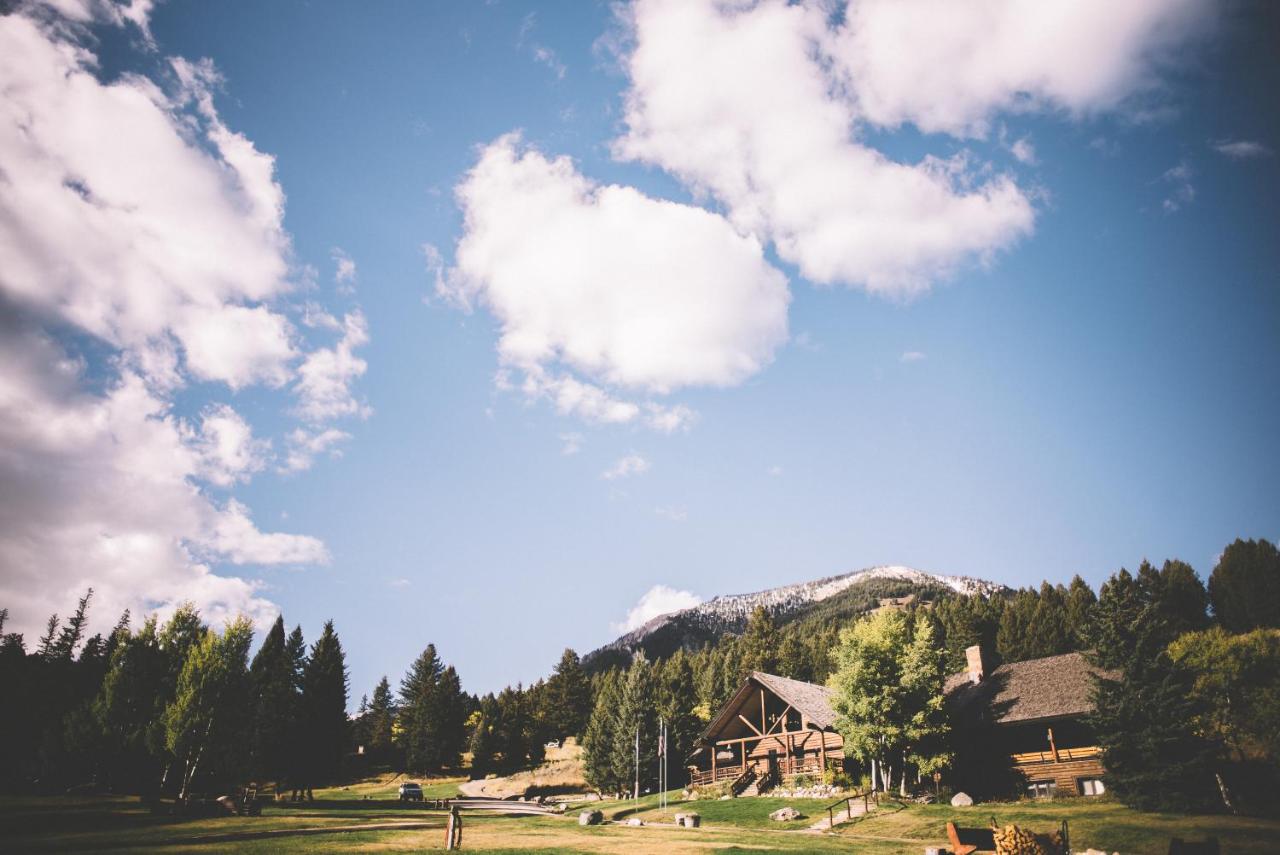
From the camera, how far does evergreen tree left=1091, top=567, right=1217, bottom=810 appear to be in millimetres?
24219

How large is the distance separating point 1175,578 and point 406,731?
111800 mm

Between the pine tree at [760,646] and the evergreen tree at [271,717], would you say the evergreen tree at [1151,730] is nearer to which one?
the evergreen tree at [271,717]

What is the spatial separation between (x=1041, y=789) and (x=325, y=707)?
51617 mm

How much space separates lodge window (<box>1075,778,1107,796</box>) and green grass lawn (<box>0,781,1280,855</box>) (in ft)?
Result: 11.6

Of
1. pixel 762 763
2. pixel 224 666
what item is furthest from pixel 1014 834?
pixel 224 666

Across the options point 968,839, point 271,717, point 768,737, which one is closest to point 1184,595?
point 768,737

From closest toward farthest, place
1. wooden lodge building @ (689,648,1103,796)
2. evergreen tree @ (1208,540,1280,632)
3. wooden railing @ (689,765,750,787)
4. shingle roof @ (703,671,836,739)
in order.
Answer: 1. wooden lodge building @ (689,648,1103,796)
2. shingle roof @ (703,671,836,739)
3. wooden railing @ (689,765,750,787)
4. evergreen tree @ (1208,540,1280,632)

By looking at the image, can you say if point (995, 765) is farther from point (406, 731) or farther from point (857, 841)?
point (406, 731)

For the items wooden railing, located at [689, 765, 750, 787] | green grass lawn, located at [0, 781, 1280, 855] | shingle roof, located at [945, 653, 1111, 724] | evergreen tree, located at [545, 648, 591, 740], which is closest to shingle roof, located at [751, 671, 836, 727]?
green grass lawn, located at [0, 781, 1280, 855]

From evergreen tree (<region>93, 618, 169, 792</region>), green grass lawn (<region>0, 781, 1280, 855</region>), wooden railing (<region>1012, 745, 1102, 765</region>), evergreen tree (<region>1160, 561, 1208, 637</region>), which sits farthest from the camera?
evergreen tree (<region>1160, 561, 1208, 637</region>)

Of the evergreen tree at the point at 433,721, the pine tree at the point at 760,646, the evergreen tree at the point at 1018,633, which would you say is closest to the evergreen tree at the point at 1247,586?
the evergreen tree at the point at 1018,633

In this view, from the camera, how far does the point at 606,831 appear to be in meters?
28.1

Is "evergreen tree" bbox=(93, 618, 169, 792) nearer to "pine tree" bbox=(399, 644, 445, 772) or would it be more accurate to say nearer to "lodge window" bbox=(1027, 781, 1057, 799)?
"pine tree" bbox=(399, 644, 445, 772)

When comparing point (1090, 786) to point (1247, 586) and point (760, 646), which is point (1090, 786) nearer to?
point (760, 646)
